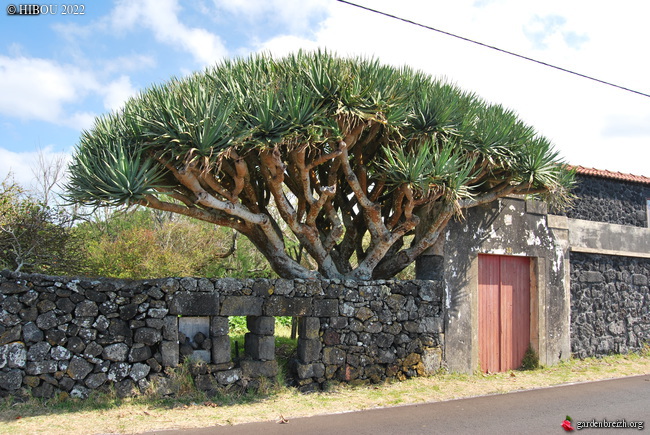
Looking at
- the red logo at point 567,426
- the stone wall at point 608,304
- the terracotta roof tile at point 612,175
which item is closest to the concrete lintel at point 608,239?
the stone wall at point 608,304

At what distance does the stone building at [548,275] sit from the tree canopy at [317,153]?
2.89ft

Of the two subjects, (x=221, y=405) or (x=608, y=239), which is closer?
(x=221, y=405)

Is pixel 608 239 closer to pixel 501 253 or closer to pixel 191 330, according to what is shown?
pixel 501 253

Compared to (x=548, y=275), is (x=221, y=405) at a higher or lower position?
lower

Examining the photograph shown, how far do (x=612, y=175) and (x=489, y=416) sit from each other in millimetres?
8397

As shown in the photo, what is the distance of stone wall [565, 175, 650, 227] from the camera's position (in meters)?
13.1

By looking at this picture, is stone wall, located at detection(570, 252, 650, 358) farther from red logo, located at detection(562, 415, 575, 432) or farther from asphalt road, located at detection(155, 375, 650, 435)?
red logo, located at detection(562, 415, 575, 432)

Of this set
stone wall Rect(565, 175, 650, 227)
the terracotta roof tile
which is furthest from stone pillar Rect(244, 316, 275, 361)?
the terracotta roof tile

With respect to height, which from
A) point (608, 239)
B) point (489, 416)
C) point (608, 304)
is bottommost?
point (489, 416)

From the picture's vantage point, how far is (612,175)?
13398mm

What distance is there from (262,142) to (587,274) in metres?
8.92

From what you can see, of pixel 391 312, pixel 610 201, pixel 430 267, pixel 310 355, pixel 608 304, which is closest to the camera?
pixel 310 355

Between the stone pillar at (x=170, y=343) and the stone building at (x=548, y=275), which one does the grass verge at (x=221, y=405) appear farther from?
the stone building at (x=548, y=275)

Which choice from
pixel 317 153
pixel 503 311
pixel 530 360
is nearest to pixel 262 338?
pixel 317 153
